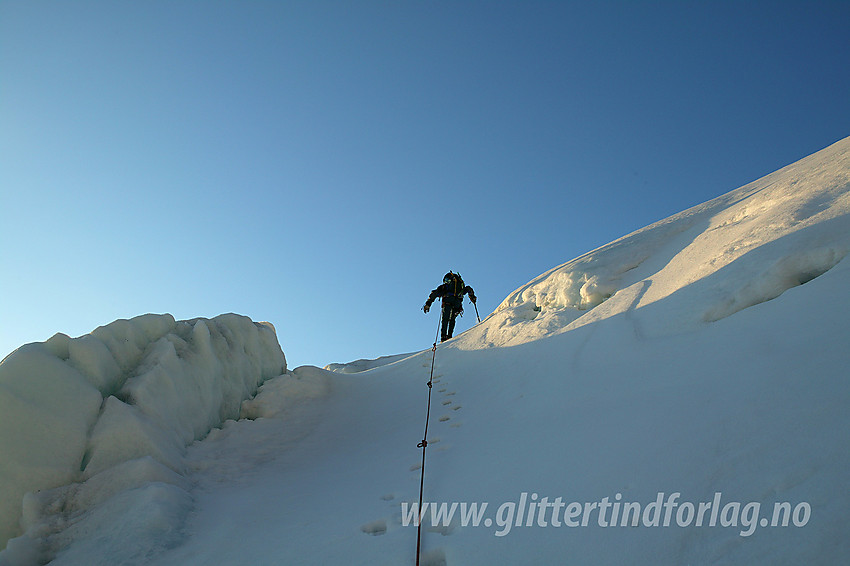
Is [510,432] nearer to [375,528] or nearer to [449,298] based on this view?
[375,528]

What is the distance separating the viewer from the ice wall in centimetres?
383

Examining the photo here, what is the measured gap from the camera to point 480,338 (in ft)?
28.6

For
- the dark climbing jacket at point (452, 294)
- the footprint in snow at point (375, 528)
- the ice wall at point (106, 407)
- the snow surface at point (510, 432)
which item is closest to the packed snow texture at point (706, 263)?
the snow surface at point (510, 432)

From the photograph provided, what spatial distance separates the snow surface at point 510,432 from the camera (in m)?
2.32

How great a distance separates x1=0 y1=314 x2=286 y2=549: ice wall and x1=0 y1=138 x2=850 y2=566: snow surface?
21 millimetres

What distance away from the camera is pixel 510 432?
439 cm

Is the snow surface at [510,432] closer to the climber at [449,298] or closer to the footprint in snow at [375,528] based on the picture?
the footprint in snow at [375,528]

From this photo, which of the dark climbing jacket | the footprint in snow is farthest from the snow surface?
the dark climbing jacket

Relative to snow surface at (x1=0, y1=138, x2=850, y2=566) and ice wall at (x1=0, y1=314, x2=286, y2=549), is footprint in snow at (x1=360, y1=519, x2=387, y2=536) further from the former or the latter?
ice wall at (x1=0, y1=314, x2=286, y2=549)

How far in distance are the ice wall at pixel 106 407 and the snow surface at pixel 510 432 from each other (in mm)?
21

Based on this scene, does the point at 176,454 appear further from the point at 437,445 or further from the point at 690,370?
the point at 690,370

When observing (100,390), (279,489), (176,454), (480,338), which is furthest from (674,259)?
(100,390)

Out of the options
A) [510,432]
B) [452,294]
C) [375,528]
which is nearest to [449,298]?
[452,294]

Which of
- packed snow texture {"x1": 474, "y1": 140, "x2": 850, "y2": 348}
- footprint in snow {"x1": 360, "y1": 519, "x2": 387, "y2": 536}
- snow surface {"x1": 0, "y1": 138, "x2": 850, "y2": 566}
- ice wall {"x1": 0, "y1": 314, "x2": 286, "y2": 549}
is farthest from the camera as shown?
packed snow texture {"x1": 474, "y1": 140, "x2": 850, "y2": 348}
